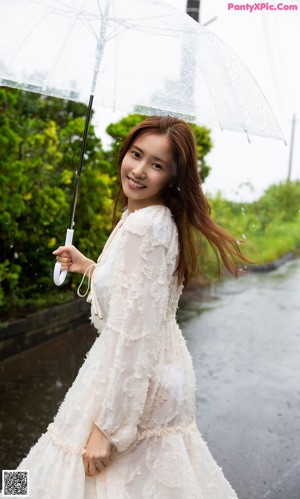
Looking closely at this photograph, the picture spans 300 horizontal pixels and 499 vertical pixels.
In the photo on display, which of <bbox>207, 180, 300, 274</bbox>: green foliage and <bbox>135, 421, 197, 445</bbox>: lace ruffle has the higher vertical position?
<bbox>135, 421, 197, 445</bbox>: lace ruffle

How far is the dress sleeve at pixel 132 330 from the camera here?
2.06m

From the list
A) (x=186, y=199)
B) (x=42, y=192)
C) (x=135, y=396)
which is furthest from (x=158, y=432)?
(x=42, y=192)

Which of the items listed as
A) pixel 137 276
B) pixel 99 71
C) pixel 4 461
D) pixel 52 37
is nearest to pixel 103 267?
pixel 137 276

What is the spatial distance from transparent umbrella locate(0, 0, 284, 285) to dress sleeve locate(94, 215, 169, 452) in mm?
665

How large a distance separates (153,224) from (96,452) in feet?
2.31

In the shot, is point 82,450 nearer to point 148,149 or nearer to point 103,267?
point 103,267

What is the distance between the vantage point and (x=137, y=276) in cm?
210

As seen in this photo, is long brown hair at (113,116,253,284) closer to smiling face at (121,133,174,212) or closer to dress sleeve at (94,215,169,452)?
smiling face at (121,133,174,212)

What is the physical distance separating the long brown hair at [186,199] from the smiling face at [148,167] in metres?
0.03

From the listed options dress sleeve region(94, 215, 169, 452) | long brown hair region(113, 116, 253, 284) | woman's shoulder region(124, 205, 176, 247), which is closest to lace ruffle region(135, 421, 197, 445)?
dress sleeve region(94, 215, 169, 452)

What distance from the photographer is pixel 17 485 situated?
7.31ft

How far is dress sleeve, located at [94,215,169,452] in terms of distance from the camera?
2.06m

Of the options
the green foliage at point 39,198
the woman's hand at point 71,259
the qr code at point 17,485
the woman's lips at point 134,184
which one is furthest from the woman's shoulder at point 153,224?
the green foliage at point 39,198

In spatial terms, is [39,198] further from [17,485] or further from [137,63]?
[17,485]
